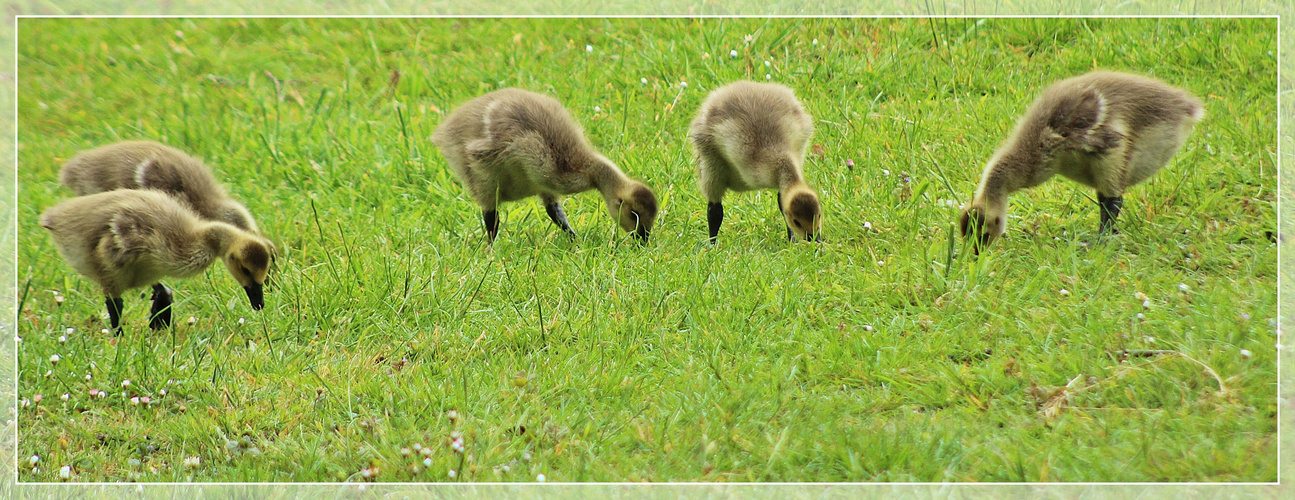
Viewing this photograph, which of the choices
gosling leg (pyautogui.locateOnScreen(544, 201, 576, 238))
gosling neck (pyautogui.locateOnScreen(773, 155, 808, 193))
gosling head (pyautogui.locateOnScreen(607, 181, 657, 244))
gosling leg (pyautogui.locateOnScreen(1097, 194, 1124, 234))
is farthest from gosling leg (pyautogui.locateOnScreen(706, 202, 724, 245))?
gosling leg (pyautogui.locateOnScreen(1097, 194, 1124, 234))

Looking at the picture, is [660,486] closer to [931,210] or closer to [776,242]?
[776,242]

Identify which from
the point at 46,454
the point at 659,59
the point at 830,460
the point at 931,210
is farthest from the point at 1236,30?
the point at 46,454

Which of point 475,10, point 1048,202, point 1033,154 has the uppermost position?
point 475,10

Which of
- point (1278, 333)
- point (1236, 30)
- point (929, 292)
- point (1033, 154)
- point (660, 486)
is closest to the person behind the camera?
point (660, 486)

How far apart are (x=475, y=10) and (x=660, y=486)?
402cm

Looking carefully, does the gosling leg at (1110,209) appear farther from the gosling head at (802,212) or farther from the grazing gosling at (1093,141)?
the gosling head at (802,212)

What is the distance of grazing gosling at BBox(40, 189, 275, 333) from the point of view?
4883 millimetres

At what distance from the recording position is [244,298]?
215 inches

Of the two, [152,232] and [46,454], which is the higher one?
[152,232]

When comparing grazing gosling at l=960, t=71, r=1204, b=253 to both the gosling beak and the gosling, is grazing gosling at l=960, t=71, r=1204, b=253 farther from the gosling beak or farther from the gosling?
the gosling

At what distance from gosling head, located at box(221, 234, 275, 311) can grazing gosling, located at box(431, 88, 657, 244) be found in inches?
51.9

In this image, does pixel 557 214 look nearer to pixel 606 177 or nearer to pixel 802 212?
pixel 606 177

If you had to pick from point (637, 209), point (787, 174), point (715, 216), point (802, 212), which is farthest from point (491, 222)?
point (802, 212)

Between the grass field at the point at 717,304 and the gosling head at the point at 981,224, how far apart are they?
0.29ft
